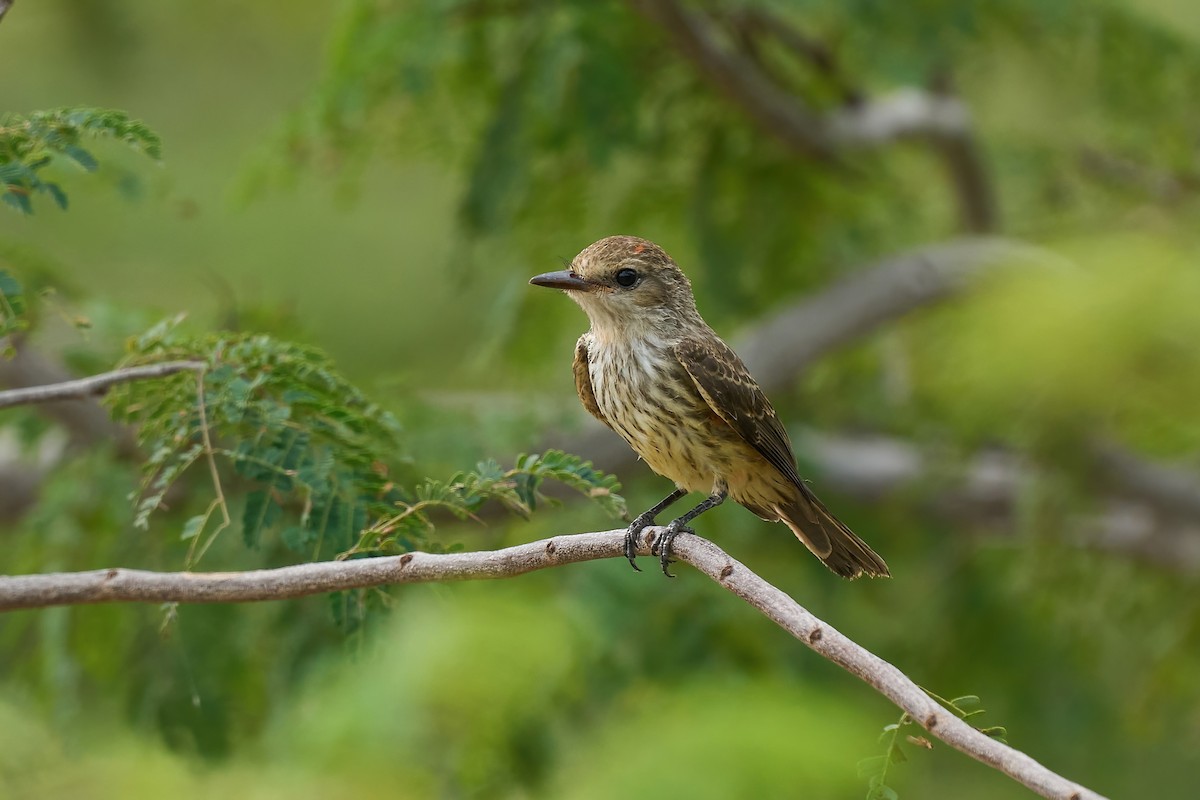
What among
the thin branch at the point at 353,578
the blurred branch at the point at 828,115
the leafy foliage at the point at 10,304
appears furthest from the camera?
the blurred branch at the point at 828,115

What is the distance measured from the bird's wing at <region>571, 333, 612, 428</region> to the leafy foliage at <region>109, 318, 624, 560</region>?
723 mm

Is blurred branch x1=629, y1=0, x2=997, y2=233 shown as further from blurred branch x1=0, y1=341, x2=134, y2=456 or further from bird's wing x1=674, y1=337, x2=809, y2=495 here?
blurred branch x1=0, y1=341, x2=134, y2=456

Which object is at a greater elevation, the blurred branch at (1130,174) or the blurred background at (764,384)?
the blurred branch at (1130,174)

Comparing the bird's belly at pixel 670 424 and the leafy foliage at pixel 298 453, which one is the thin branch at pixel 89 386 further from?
the bird's belly at pixel 670 424

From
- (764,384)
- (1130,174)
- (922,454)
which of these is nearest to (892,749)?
(764,384)

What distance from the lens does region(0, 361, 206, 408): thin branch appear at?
2695 millimetres

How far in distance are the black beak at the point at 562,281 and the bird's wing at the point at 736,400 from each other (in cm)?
28

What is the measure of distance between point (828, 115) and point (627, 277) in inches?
143

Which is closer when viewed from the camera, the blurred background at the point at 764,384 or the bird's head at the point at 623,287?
the blurred background at the point at 764,384

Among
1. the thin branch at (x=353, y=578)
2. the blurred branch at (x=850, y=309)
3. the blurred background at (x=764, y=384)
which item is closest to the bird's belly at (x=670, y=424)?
the blurred background at (x=764, y=384)

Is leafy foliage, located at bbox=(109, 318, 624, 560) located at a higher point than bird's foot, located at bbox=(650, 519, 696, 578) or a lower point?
lower

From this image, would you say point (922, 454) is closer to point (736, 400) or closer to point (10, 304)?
point (736, 400)

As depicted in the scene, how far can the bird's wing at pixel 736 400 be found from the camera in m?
3.49

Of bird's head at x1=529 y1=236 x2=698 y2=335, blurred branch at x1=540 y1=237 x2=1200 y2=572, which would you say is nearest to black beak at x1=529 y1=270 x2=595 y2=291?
bird's head at x1=529 y1=236 x2=698 y2=335
